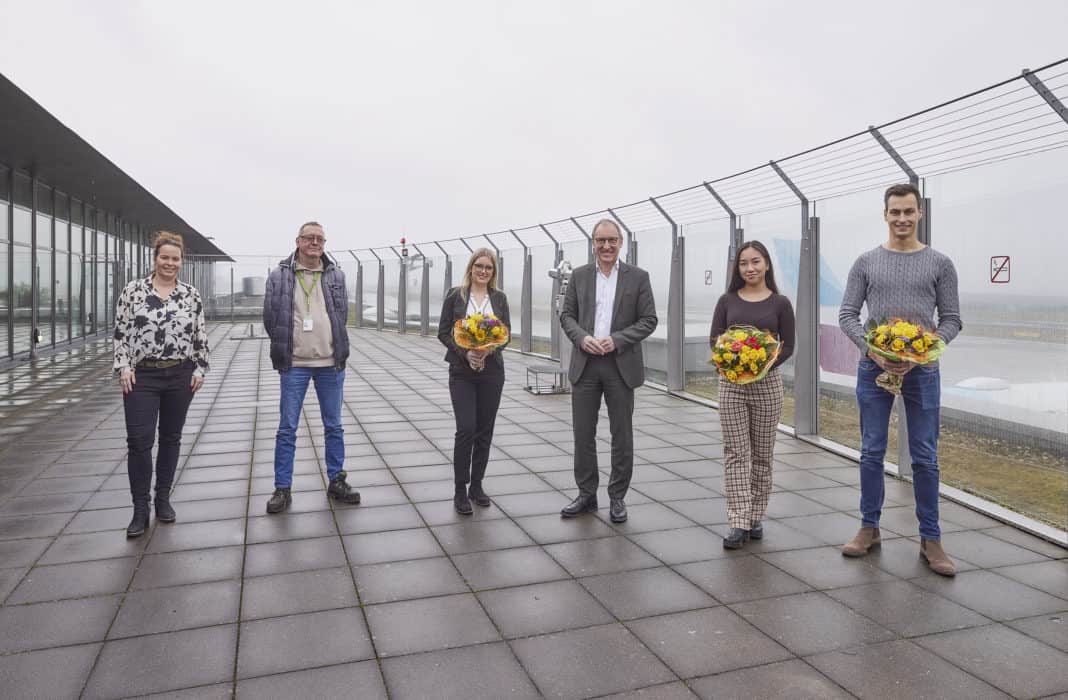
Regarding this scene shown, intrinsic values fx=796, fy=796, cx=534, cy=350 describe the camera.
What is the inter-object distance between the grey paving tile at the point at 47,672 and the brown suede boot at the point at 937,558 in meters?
3.61

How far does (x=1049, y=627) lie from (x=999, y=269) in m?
2.73

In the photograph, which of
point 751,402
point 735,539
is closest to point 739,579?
point 735,539

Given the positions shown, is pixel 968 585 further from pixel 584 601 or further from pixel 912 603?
pixel 584 601

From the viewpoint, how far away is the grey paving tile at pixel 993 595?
11.0 feet

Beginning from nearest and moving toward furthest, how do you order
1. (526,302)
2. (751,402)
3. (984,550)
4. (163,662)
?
1. (163,662)
2. (984,550)
3. (751,402)
4. (526,302)

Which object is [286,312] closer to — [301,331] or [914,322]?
[301,331]

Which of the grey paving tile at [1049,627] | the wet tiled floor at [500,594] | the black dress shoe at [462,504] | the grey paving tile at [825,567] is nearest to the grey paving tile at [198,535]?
the wet tiled floor at [500,594]

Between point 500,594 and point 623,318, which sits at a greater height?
point 623,318

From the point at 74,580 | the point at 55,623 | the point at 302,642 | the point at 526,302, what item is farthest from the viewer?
the point at 526,302

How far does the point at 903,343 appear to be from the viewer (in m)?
3.58

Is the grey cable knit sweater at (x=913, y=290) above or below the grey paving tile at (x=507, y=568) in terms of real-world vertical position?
above

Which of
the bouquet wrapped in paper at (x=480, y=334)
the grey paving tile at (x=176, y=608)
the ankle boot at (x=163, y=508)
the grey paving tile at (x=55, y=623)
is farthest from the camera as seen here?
the bouquet wrapped in paper at (x=480, y=334)

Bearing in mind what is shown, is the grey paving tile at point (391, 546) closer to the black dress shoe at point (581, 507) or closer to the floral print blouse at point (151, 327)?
the black dress shoe at point (581, 507)

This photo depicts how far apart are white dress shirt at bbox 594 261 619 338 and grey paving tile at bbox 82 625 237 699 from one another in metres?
2.54
